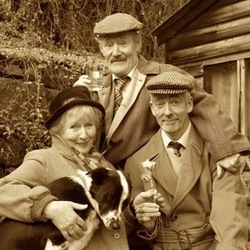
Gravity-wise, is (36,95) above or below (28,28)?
below

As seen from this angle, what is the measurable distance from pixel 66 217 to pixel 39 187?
0.27 meters

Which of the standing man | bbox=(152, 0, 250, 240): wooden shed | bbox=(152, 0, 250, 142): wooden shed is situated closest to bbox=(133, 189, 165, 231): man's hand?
the standing man

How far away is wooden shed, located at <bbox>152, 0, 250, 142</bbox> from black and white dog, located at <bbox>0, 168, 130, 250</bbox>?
4.34 metres

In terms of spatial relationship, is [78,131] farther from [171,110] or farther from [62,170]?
[171,110]

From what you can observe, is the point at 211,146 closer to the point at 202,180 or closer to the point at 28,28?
the point at 202,180

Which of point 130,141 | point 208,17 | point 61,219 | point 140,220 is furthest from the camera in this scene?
point 208,17

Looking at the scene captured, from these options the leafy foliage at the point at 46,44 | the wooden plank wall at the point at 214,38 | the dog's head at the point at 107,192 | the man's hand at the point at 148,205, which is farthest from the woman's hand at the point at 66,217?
the wooden plank wall at the point at 214,38

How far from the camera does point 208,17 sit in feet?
26.5

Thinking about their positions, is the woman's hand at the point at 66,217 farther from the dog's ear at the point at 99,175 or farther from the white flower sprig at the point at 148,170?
the white flower sprig at the point at 148,170

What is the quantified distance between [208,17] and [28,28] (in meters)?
3.86

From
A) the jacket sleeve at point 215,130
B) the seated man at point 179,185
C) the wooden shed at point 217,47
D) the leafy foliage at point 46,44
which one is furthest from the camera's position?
the wooden shed at point 217,47

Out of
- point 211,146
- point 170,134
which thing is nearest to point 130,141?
point 170,134

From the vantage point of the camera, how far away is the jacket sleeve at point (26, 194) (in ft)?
10.8

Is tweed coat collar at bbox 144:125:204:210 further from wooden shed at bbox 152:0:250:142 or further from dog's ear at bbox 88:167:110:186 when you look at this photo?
wooden shed at bbox 152:0:250:142
